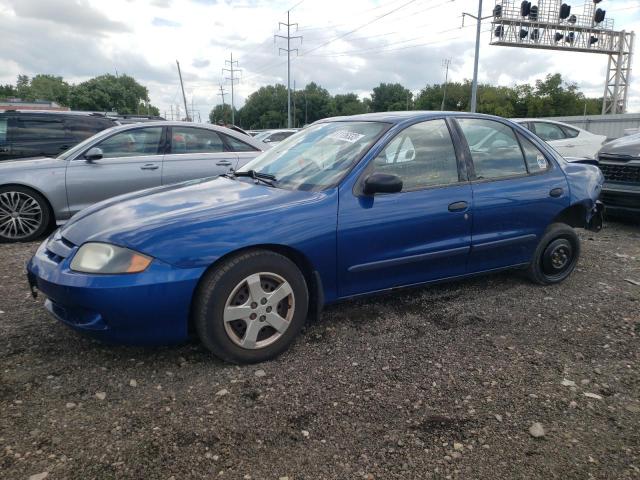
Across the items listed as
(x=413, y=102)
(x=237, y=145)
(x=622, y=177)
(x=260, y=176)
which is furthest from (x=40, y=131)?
(x=413, y=102)

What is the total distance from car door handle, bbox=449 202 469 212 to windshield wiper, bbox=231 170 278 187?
1272mm

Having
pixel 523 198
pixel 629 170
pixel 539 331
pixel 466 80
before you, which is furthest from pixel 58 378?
pixel 466 80

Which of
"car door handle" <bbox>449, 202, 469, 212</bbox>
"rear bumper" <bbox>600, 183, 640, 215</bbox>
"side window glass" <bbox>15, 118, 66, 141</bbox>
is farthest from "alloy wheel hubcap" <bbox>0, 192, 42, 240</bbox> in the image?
"rear bumper" <bbox>600, 183, 640, 215</bbox>

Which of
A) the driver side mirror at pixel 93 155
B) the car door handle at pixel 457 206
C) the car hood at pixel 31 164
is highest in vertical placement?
the driver side mirror at pixel 93 155

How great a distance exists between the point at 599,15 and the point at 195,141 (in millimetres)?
32810

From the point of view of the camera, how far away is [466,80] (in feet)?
248

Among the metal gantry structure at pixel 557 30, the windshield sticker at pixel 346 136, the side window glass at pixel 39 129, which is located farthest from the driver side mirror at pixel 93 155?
the metal gantry structure at pixel 557 30

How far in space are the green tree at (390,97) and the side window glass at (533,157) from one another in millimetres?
87013

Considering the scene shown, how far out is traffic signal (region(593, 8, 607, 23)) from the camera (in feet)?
98.1

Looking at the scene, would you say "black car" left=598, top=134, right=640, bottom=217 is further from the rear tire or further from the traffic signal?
the traffic signal

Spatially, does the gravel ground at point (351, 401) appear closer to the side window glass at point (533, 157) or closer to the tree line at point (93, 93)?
the side window glass at point (533, 157)

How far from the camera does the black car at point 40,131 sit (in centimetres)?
730

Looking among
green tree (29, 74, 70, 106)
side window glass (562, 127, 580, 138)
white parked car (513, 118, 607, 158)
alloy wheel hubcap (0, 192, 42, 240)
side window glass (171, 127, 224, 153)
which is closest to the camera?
alloy wheel hubcap (0, 192, 42, 240)

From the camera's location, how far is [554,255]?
A: 418 centimetres
